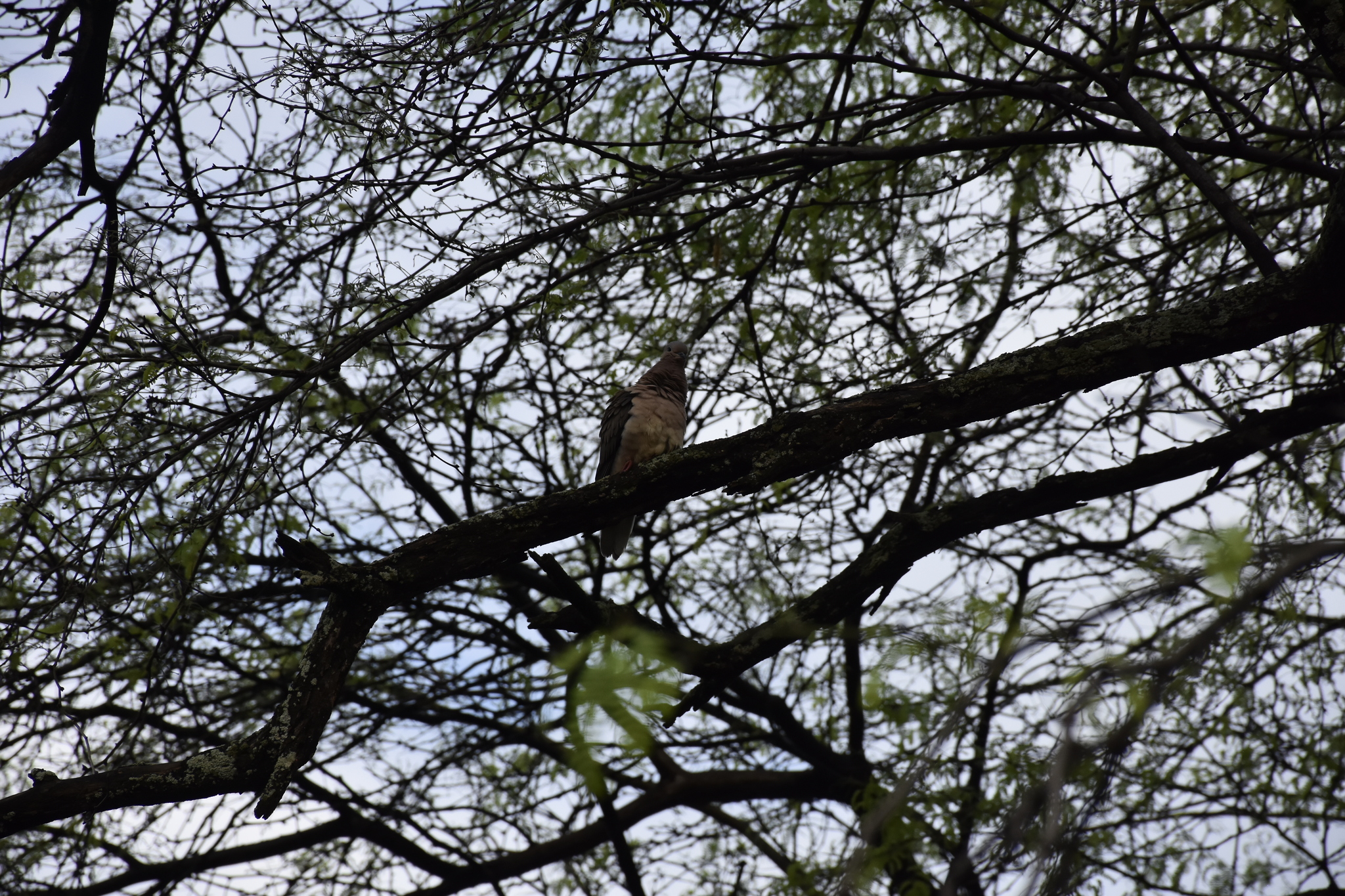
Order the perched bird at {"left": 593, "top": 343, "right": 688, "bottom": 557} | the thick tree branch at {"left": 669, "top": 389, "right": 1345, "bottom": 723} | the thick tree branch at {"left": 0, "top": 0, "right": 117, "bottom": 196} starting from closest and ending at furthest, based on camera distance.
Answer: the thick tree branch at {"left": 669, "top": 389, "right": 1345, "bottom": 723}
the thick tree branch at {"left": 0, "top": 0, "right": 117, "bottom": 196}
the perched bird at {"left": 593, "top": 343, "right": 688, "bottom": 557}

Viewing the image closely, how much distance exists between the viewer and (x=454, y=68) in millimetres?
3639

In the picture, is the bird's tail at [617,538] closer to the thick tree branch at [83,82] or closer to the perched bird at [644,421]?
the perched bird at [644,421]

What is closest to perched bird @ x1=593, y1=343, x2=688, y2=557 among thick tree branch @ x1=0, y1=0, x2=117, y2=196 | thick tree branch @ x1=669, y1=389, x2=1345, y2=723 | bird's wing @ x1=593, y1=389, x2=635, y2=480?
bird's wing @ x1=593, y1=389, x2=635, y2=480

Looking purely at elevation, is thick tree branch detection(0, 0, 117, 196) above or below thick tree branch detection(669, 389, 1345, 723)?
above

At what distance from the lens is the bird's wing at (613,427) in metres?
5.12

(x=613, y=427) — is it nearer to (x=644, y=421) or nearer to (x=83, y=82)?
(x=644, y=421)

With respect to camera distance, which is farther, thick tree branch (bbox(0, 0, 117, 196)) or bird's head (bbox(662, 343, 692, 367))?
bird's head (bbox(662, 343, 692, 367))

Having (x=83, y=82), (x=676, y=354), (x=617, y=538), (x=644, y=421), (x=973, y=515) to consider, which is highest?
(x=83, y=82)

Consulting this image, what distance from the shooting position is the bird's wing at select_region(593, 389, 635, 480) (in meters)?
5.12

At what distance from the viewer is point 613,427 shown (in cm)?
528

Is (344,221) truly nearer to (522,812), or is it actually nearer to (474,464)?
(474,464)

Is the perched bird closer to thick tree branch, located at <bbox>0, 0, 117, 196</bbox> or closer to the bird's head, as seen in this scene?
the bird's head

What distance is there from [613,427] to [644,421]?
27 cm

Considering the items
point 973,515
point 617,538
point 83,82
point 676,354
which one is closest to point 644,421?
point 676,354
